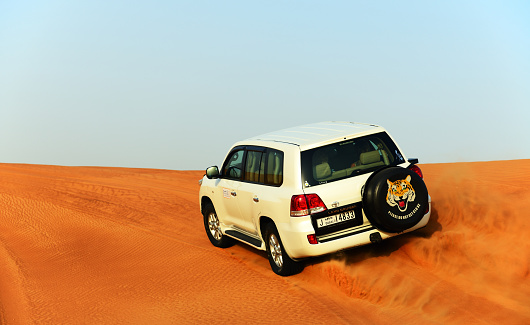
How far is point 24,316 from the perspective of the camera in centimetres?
888


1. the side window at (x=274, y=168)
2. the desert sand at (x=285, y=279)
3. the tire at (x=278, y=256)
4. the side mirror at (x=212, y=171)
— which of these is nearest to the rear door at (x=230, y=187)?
the side mirror at (x=212, y=171)

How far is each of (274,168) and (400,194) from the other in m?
1.69

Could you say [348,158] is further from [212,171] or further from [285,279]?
[212,171]

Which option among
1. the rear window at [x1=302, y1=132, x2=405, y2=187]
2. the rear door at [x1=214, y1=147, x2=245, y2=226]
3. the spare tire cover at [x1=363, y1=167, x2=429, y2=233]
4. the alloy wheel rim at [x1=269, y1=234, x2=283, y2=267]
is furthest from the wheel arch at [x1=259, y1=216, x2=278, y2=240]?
the spare tire cover at [x1=363, y1=167, x2=429, y2=233]

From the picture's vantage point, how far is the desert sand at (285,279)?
23.8ft

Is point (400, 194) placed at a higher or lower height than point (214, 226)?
higher

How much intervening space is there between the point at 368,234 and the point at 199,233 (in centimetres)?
602

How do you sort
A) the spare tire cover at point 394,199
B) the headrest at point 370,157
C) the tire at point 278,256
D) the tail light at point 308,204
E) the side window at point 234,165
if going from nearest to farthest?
1. the spare tire cover at point 394,199
2. the tail light at point 308,204
3. the headrest at point 370,157
4. the tire at point 278,256
5. the side window at point 234,165

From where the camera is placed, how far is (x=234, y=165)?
988cm

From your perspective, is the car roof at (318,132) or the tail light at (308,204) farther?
the car roof at (318,132)

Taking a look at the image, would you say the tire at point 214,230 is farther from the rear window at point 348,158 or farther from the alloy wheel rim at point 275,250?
the rear window at point 348,158

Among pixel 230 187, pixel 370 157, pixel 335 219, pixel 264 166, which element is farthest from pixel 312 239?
pixel 230 187

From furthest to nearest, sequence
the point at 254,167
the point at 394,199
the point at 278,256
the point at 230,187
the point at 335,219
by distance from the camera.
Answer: the point at 230,187 → the point at 254,167 → the point at 278,256 → the point at 335,219 → the point at 394,199

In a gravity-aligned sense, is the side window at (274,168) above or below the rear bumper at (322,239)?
above
